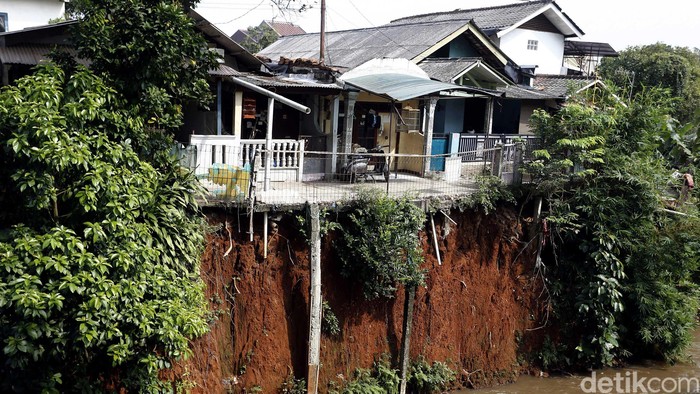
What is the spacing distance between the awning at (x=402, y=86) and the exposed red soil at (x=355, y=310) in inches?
117

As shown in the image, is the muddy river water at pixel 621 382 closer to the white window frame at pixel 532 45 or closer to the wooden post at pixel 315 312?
the wooden post at pixel 315 312

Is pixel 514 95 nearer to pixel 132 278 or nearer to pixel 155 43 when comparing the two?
pixel 155 43

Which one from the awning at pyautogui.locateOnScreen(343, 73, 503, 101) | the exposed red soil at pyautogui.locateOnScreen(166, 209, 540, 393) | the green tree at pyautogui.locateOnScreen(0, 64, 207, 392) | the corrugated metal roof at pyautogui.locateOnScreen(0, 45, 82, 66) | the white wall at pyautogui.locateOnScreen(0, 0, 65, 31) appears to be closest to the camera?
the green tree at pyautogui.locateOnScreen(0, 64, 207, 392)

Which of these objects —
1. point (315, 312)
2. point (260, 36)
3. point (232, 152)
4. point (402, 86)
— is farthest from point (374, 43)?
point (260, 36)

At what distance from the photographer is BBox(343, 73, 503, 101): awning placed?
48.9 feet

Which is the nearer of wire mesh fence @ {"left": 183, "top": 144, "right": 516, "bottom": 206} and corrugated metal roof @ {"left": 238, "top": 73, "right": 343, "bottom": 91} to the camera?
wire mesh fence @ {"left": 183, "top": 144, "right": 516, "bottom": 206}

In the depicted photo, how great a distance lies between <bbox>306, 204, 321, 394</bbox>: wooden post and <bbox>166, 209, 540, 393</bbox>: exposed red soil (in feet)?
1.13

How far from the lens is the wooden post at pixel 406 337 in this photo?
12.7 meters

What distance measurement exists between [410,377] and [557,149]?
6.31 meters

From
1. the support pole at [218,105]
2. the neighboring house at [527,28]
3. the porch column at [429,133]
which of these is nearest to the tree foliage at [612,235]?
the porch column at [429,133]

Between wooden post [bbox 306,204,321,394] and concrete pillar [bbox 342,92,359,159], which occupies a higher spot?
concrete pillar [bbox 342,92,359,159]

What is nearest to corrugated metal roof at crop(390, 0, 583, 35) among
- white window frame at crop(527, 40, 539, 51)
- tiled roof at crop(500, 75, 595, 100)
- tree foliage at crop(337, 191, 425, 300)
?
white window frame at crop(527, 40, 539, 51)

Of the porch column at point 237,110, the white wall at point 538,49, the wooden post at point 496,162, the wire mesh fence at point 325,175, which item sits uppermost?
the white wall at point 538,49

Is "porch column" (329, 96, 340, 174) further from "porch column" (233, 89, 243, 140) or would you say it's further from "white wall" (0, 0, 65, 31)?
"white wall" (0, 0, 65, 31)
